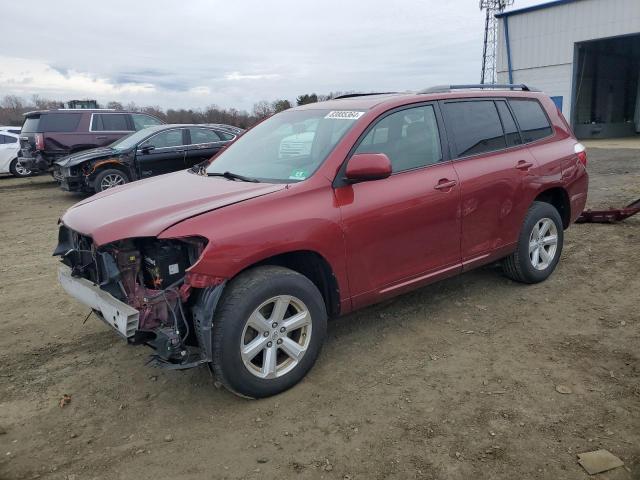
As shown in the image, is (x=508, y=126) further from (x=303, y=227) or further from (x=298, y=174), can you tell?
(x=303, y=227)

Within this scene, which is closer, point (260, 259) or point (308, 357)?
point (260, 259)

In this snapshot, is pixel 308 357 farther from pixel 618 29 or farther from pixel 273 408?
pixel 618 29

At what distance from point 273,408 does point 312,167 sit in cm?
161

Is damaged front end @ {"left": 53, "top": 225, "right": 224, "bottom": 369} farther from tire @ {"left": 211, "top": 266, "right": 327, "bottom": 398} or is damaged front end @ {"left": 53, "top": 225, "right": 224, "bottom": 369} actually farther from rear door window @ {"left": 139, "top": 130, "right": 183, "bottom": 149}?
rear door window @ {"left": 139, "top": 130, "right": 183, "bottom": 149}

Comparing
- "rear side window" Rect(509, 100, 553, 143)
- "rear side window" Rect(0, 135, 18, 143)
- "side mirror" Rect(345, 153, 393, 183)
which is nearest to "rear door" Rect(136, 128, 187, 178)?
"rear side window" Rect(509, 100, 553, 143)

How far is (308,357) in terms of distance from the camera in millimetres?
3369

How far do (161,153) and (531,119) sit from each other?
7829 mm

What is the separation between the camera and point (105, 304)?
3.06 m

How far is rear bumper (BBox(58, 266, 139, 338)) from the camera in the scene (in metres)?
2.89

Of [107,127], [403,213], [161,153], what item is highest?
[107,127]

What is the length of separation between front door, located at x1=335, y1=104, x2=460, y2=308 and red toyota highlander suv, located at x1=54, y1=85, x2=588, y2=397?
0.04 ft

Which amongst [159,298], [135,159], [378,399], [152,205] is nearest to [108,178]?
[135,159]

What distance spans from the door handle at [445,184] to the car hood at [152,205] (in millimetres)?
1274

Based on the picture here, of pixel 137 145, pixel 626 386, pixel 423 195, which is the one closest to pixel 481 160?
pixel 423 195
